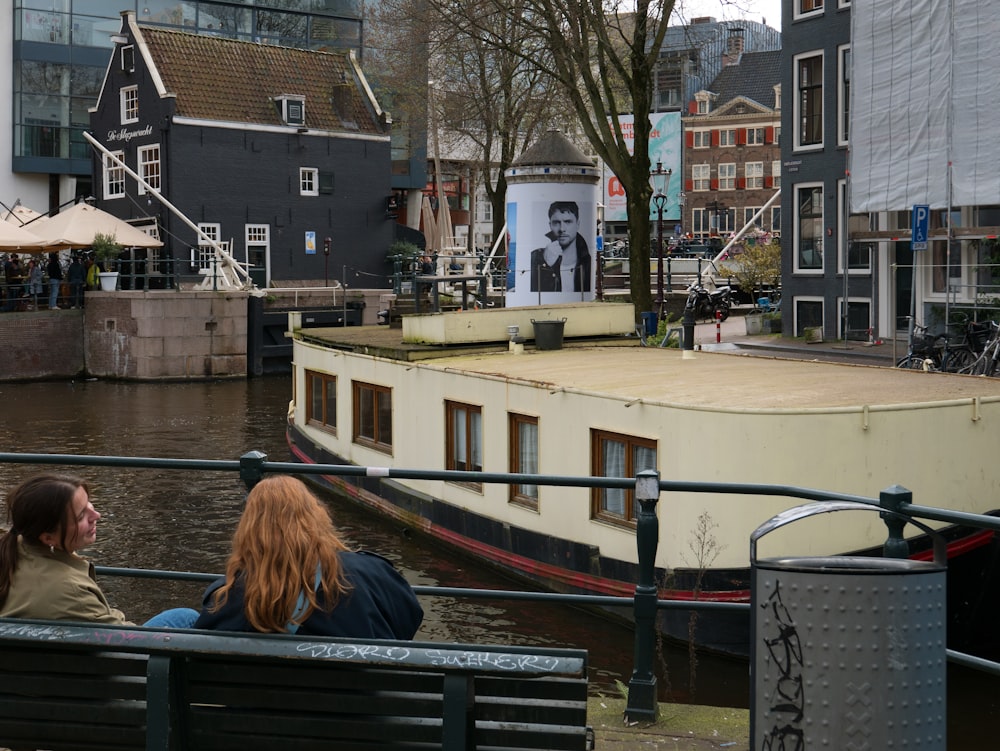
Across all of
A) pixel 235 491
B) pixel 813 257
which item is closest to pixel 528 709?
pixel 235 491

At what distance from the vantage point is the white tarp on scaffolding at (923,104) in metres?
25.0

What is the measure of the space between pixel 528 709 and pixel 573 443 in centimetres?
788

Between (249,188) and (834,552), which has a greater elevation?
(249,188)

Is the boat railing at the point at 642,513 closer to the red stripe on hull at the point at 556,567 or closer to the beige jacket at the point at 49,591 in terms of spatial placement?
the beige jacket at the point at 49,591

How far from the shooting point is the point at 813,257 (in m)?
30.5

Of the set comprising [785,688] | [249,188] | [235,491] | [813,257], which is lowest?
[235,491]

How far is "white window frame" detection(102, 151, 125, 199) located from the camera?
4391 centimetres

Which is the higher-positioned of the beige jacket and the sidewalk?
the sidewalk

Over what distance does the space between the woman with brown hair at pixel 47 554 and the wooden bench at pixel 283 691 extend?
21 centimetres

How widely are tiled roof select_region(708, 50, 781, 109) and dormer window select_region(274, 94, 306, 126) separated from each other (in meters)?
36.3

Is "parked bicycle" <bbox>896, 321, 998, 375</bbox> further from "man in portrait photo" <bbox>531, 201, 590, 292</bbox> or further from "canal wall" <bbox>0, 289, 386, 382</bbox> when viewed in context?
"canal wall" <bbox>0, 289, 386, 382</bbox>

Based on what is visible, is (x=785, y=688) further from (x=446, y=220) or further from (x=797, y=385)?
(x=446, y=220)

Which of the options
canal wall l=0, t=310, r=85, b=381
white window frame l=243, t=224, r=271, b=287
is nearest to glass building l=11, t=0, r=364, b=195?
white window frame l=243, t=224, r=271, b=287

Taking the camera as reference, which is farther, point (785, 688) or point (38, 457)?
point (38, 457)
